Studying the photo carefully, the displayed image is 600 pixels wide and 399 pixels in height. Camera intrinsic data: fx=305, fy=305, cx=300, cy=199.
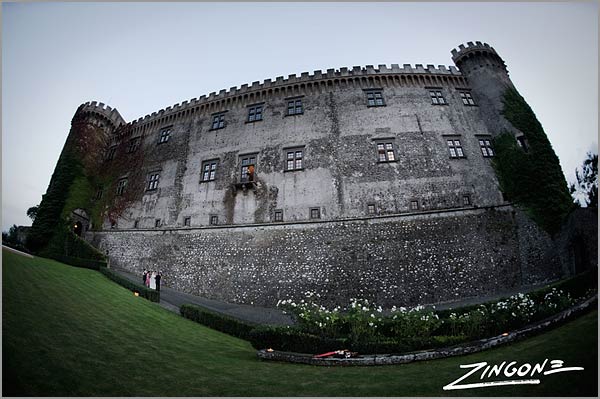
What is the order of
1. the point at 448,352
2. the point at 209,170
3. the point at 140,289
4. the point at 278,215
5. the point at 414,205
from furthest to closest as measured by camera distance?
the point at 209,170, the point at 278,215, the point at 414,205, the point at 140,289, the point at 448,352

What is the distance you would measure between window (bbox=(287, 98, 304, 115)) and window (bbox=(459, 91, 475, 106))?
13.6m

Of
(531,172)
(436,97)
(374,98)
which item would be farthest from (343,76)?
(531,172)

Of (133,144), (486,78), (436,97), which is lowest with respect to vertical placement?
(133,144)

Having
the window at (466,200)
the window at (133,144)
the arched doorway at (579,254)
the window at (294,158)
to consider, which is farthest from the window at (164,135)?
the arched doorway at (579,254)

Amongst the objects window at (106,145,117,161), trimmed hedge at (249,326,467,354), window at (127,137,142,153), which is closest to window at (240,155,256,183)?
Answer: window at (127,137,142,153)

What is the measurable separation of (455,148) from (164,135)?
26.5 m

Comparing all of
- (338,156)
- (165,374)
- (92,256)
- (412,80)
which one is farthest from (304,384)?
(412,80)

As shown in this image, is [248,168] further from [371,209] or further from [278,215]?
[371,209]

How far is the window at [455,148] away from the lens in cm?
2290

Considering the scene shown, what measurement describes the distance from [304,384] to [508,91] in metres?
27.1

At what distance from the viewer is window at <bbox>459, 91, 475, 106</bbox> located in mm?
25438

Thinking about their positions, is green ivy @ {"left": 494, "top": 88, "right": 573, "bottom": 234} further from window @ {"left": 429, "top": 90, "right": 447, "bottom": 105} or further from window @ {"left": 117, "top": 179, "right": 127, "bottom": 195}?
window @ {"left": 117, "top": 179, "right": 127, "bottom": 195}

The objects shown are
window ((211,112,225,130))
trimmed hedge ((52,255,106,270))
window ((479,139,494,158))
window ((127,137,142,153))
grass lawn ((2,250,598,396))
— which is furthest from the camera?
window ((127,137,142,153))

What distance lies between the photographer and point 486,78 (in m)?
25.6
